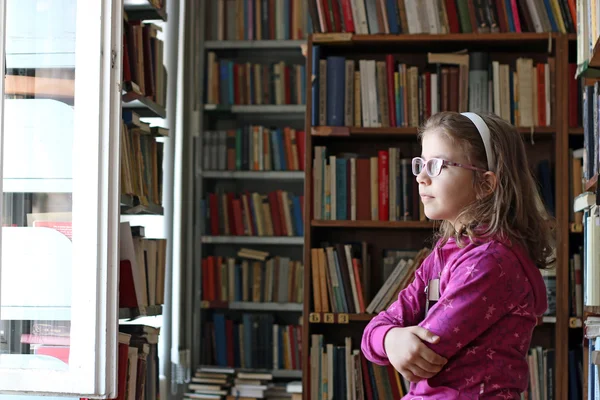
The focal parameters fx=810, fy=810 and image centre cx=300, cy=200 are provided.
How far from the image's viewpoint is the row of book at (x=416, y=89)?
3.42 meters

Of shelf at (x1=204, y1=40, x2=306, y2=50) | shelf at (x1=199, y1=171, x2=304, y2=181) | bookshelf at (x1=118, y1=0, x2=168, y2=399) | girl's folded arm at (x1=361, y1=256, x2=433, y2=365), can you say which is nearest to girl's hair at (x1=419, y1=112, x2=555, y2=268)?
girl's folded arm at (x1=361, y1=256, x2=433, y2=365)

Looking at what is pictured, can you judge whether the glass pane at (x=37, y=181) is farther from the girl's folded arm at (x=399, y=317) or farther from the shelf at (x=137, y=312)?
the girl's folded arm at (x=399, y=317)

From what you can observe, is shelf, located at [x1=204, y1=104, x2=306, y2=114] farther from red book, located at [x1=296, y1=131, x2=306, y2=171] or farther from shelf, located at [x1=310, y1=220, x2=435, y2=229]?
shelf, located at [x1=310, y1=220, x2=435, y2=229]

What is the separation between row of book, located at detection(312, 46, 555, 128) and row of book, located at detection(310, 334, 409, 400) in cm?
96

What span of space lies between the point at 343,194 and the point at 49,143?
136 centimetres

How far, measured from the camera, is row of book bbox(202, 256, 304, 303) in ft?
16.0

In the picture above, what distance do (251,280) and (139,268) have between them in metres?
2.12

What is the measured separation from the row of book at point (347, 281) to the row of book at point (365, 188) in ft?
0.53

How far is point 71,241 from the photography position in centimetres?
247

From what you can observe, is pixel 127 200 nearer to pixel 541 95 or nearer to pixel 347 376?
pixel 347 376

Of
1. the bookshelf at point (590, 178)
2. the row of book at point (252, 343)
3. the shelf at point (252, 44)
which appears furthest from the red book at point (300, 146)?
the bookshelf at point (590, 178)

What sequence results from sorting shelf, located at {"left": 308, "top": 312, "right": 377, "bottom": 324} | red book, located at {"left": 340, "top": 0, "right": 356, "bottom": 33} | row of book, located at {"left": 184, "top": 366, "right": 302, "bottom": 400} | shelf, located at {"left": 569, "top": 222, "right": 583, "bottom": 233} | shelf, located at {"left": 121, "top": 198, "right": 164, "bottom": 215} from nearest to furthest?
shelf, located at {"left": 121, "top": 198, "right": 164, "bottom": 215}
shelf, located at {"left": 569, "top": 222, "right": 583, "bottom": 233}
shelf, located at {"left": 308, "top": 312, "right": 377, "bottom": 324}
red book, located at {"left": 340, "top": 0, "right": 356, "bottom": 33}
row of book, located at {"left": 184, "top": 366, "right": 302, "bottom": 400}

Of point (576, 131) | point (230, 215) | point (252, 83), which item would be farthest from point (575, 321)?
point (252, 83)

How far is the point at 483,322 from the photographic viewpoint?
1.39 meters
